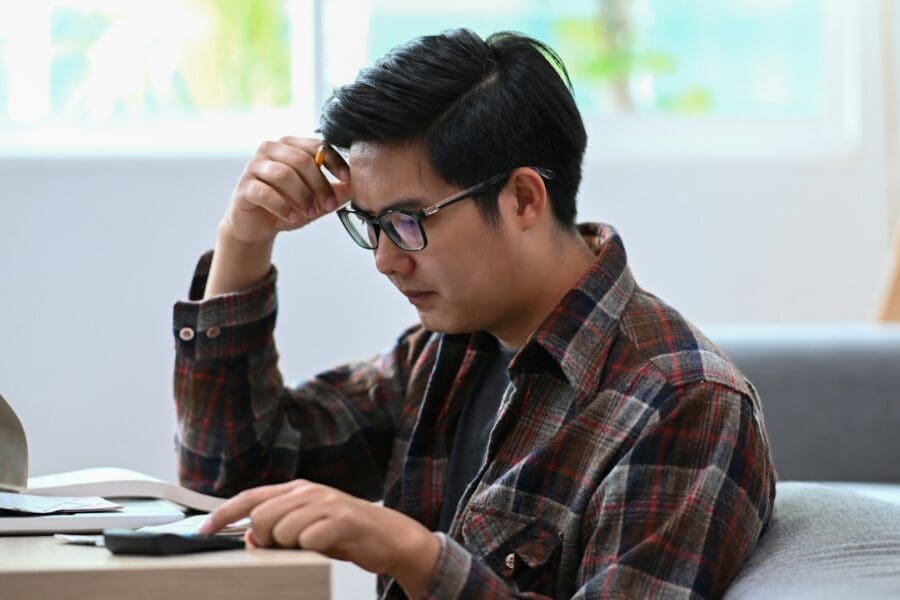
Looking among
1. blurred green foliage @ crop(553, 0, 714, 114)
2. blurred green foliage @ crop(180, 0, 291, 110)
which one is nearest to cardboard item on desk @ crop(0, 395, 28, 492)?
blurred green foliage @ crop(180, 0, 291, 110)

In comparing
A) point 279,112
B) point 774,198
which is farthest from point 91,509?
point 774,198

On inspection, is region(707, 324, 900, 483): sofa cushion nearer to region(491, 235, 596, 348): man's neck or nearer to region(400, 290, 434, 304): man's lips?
region(491, 235, 596, 348): man's neck

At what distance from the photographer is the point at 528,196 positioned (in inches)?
50.6

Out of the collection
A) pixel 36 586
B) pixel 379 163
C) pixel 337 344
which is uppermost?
pixel 379 163

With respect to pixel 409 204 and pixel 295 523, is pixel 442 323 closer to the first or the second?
pixel 409 204

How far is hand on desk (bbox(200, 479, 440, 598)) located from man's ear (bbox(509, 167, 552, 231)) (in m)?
0.43

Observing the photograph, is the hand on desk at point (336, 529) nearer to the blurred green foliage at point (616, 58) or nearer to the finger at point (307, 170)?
the finger at point (307, 170)

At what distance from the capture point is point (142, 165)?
2400 millimetres

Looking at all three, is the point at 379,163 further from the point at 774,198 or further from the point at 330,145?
the point at 774,198

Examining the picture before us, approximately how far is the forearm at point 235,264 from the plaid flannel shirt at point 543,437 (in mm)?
22

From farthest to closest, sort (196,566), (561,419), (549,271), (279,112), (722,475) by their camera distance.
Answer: (279,112) < (549,271) < (561,419) < (722,475) < (196,566)

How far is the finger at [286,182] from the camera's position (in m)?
1.37

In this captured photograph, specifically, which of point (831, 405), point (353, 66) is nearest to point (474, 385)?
point (831, 405)

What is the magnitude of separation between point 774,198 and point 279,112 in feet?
3.56
